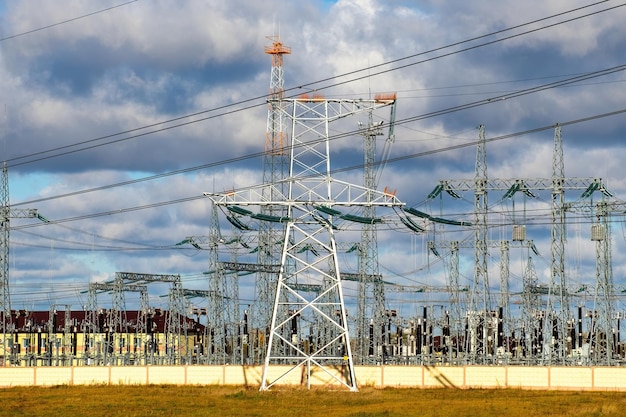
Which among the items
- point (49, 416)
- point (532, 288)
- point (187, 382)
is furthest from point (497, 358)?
point (49, 416)

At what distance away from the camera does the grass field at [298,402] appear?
151 feet

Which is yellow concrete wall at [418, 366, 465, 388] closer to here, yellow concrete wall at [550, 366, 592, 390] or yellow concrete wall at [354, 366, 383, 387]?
yellow concrete wall at [354, 366, 383, 387]

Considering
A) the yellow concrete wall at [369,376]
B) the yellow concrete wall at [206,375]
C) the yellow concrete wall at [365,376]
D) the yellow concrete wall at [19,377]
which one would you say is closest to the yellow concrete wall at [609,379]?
the yellow concrete wall at [365,376]

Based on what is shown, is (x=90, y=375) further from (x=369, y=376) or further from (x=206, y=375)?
(x=369, y=376)

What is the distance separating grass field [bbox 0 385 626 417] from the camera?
151 feet

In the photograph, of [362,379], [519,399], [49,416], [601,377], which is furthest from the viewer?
[362,379]

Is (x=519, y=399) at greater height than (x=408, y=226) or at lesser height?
lesser

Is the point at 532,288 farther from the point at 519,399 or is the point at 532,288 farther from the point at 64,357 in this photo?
the point at 519,399

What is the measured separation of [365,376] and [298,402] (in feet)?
36.4

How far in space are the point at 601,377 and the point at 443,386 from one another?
9.14m

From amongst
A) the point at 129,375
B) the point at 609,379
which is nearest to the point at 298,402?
the point at 609,379

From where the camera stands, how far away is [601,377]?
5894 centimetres

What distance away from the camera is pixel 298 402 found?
5288 cm

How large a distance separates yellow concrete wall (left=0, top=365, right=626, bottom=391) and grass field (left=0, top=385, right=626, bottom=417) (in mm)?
1954
